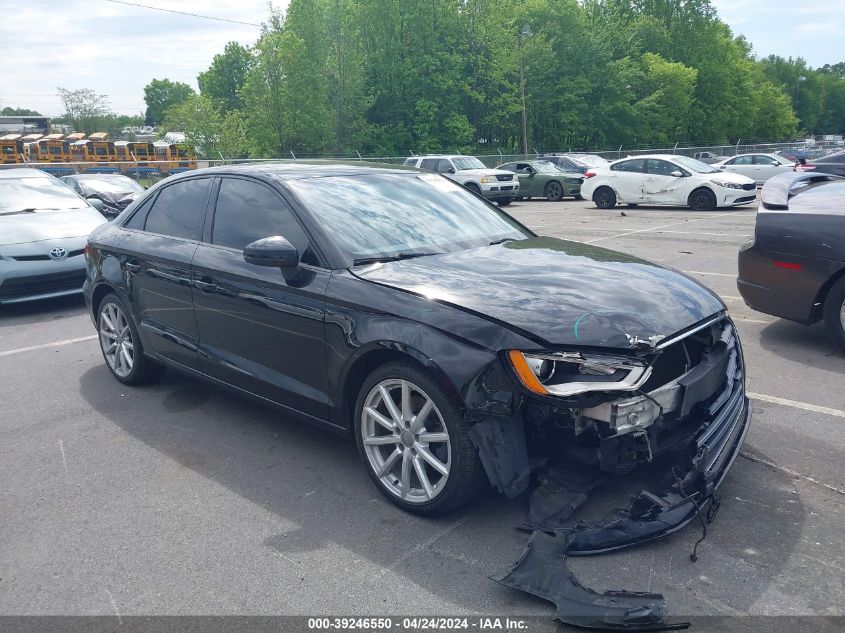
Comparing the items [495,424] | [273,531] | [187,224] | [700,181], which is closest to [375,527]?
[273,531]

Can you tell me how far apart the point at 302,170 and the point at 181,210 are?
99 cm

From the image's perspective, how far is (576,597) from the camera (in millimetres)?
2617

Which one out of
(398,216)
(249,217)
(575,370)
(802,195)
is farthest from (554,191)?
(575,370)

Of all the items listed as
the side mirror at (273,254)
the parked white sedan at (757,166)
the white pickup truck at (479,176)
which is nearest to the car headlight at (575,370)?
the side mirror at (273,254)

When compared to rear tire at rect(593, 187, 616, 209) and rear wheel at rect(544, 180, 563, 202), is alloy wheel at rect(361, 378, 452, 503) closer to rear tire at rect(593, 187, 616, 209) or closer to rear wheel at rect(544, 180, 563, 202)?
rear tire at rect(593, 187, 616, 209)

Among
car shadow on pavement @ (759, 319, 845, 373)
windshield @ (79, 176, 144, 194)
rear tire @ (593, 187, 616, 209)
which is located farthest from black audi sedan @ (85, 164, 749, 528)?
rear tire @ (593, 187, 616, 209)

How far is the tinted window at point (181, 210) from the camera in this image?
471cm

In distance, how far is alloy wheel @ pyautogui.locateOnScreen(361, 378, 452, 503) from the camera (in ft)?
10.7

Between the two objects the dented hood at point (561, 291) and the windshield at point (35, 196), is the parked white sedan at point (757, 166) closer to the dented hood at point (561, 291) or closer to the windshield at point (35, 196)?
the windshield at point (35, 196)

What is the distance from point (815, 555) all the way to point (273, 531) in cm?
234

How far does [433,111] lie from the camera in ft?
149

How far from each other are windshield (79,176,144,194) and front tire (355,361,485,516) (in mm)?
11879

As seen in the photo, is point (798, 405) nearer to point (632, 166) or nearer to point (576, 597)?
point (576, 597)

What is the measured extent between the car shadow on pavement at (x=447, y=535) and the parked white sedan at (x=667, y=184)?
16405 millimetres
